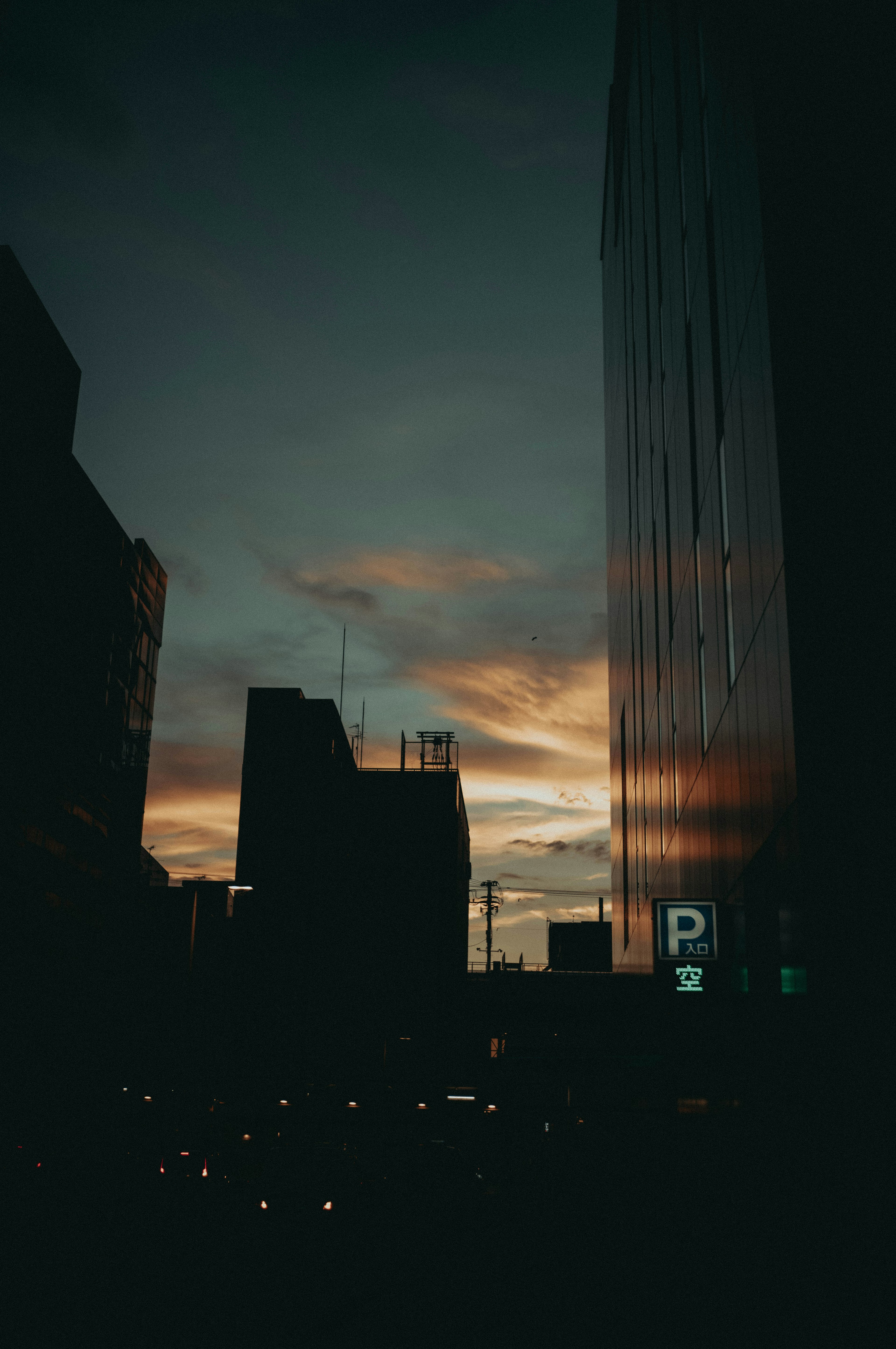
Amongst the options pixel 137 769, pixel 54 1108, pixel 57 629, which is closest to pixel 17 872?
pixel 54 1108

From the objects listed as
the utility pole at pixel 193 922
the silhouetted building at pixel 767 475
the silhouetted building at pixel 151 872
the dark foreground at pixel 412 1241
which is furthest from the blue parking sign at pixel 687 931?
the silhouetted building at pixel 151 872

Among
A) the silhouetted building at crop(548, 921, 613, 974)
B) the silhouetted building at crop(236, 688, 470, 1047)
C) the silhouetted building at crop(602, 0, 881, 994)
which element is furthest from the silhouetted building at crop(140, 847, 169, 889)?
the silhouetted building at crop(602, 0, 881, 994)

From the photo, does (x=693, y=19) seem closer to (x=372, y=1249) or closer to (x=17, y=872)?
(x=372, y=1249)

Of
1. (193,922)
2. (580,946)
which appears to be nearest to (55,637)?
(193,922)

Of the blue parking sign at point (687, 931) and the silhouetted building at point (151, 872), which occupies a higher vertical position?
the silhouetted building at point (151, 872)

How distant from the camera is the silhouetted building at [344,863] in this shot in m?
126

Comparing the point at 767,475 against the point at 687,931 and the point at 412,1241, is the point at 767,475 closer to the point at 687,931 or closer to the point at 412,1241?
the point at 687,931

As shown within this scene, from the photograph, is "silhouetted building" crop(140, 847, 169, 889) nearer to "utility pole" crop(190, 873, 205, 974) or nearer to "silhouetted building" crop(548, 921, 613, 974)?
"silhouetted building" crop(548, 921, 613, 974)

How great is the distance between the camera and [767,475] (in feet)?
56.0

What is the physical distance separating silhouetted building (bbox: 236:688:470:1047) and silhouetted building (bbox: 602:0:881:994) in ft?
304

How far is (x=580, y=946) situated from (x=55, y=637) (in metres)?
111

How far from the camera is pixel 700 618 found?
1013 inches

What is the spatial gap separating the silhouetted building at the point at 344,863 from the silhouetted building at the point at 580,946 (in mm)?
15538

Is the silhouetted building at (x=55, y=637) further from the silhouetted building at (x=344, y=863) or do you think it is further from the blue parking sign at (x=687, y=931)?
the blue parking sign at (x=687, y=931)
